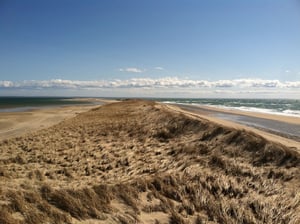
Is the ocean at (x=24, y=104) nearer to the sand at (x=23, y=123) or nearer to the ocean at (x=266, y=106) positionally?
the sand at (x=23, y=123)

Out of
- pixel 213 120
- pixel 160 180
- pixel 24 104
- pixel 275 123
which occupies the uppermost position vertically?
pixel 160 180

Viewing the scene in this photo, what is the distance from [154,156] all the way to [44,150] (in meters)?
5.33

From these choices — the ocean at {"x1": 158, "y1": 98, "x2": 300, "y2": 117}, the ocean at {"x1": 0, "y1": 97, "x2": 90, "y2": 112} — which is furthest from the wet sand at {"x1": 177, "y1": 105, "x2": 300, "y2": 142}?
the ocean at {"x1": 0, "y1": 97, "x2": 90, "y2": 112}

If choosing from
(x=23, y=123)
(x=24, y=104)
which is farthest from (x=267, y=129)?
(x=24, y=104)

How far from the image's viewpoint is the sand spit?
5026 mm

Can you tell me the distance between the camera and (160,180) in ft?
22.0

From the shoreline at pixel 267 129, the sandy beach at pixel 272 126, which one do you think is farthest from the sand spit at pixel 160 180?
the sandy beach at pixel 272 126

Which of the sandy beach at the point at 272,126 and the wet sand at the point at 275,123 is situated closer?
the sandy beach at the point at 272,126

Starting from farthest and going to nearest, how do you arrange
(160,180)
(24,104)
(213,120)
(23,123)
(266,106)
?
(24,104)
(266,106)
(23,123)
(213,120)
(160,180)

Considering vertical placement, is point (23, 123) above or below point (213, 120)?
below

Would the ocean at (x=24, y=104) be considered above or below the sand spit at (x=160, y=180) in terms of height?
below

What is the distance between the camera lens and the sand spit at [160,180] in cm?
503

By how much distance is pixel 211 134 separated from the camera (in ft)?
32.7

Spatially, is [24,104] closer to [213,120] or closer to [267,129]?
[213,120]
